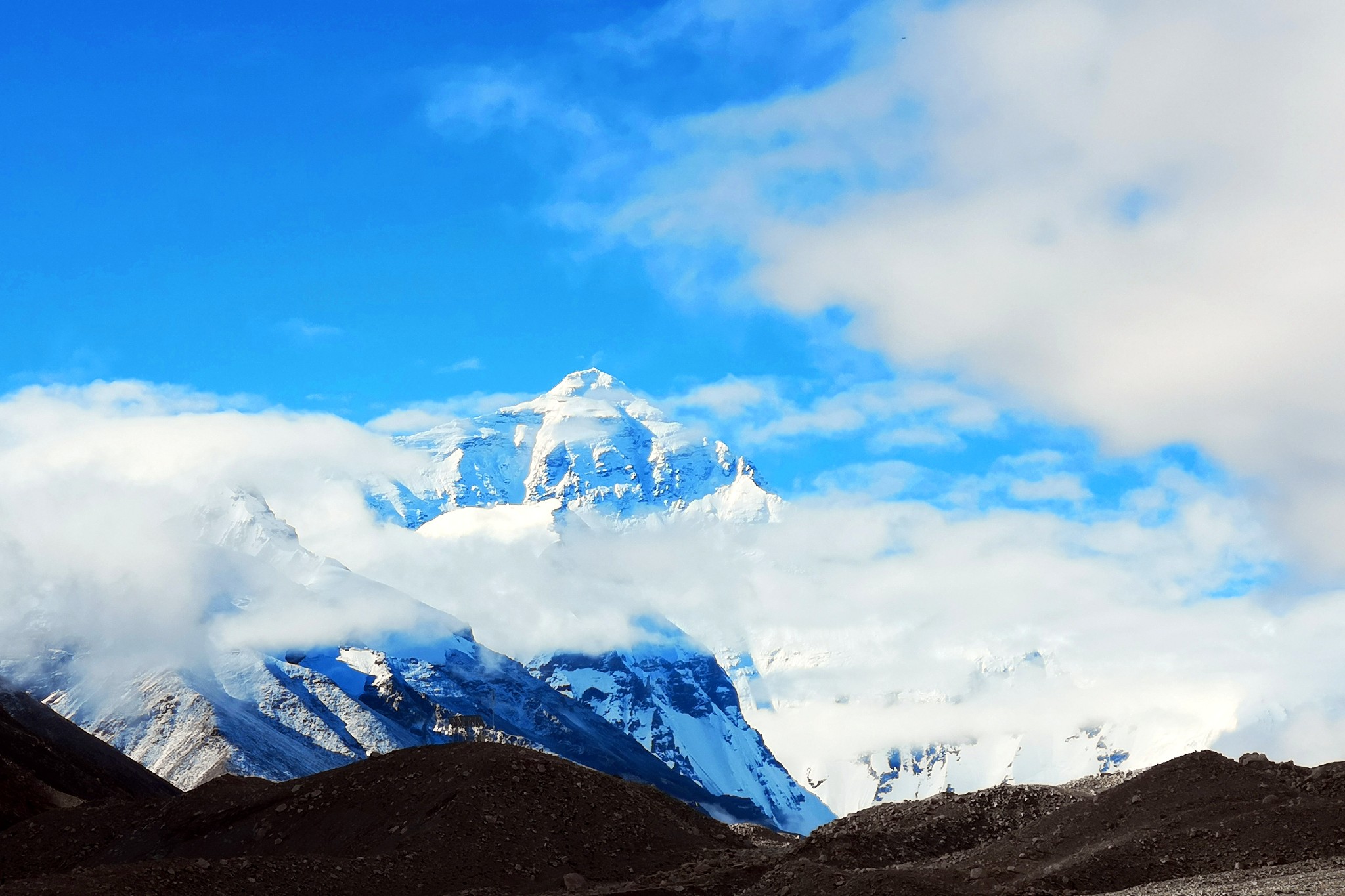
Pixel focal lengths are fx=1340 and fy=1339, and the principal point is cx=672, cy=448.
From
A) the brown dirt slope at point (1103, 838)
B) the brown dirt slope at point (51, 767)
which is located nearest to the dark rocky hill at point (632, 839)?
the brown dirt slope at point (1103, 838)

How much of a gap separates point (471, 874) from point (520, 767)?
24.8 feet

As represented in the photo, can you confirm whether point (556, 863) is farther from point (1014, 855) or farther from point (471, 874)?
point (1014, 855)

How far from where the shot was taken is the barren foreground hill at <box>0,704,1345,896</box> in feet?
132

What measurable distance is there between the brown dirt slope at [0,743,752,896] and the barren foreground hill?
0.08 meters

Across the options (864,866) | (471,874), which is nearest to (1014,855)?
(864,866)

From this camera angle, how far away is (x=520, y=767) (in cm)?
5316

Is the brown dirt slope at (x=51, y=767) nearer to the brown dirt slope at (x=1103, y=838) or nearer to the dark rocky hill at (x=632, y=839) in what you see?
the dark rocky hill at (x=632, y=839)

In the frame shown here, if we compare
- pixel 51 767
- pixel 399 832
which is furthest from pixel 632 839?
pixel 51 767

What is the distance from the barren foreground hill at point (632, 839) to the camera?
40375mm

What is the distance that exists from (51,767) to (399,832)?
9015 cm

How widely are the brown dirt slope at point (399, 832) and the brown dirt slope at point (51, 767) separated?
143ft

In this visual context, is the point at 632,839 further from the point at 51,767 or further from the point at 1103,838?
the point at 51,767

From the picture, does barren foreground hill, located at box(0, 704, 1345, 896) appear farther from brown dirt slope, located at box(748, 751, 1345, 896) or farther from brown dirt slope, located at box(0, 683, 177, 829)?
brown dirt slope, located at box(0, 683, 177, 829)

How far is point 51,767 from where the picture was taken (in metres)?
124
